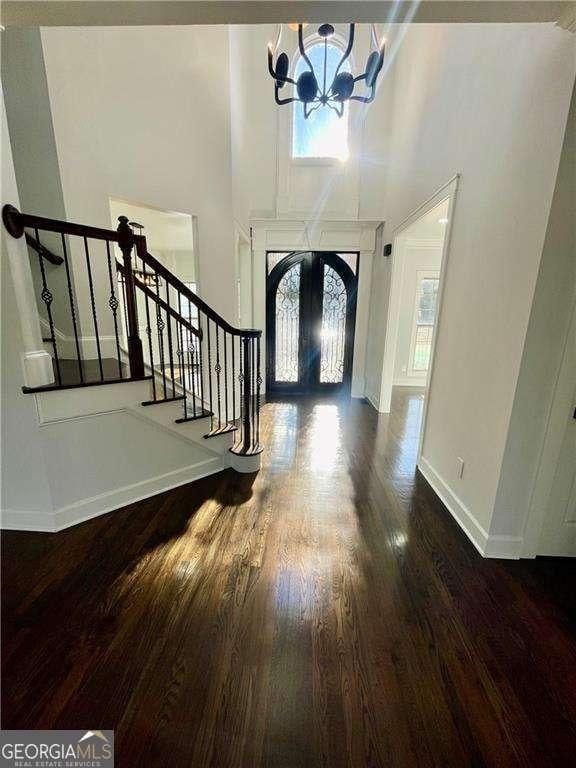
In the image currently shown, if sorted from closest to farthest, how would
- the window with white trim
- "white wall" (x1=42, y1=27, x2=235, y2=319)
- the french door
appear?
"white wall" (x1=42, y1=27, x2=235, y2=319)
the french door
the window with white trim

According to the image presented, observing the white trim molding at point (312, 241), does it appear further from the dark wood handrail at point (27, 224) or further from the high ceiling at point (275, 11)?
the high ceiling at point (275, 11)

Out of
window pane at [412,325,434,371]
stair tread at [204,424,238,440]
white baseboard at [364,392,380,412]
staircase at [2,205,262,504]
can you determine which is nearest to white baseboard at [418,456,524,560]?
staircase at [2,205,262,504]

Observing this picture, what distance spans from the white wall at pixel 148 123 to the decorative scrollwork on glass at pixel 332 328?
1897mm

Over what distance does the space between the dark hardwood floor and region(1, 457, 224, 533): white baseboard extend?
→ 3.2 inches

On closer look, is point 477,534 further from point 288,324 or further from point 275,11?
point 288,324

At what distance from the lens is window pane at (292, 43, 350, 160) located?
461cm

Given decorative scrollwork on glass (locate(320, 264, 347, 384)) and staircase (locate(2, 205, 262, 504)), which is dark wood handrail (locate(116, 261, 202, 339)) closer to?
staircase (locate(2, 205, 262, 504))

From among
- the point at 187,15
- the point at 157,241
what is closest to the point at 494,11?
the point at 187,15

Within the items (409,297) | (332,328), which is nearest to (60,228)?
(332,328)

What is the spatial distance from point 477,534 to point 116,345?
10.3 feet

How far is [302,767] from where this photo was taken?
3.34 ft

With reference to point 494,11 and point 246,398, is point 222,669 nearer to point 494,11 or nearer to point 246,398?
point 246,398

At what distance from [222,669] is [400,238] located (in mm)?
4270

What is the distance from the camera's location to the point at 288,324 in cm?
520
